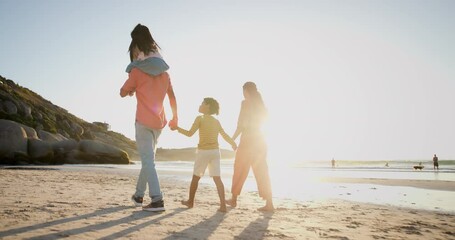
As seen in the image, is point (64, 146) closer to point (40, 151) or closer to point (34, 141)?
point (40, 151)

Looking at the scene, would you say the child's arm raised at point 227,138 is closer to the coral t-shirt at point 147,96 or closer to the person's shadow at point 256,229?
the coral t-shirt at point 147,96

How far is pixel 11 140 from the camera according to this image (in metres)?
31.8

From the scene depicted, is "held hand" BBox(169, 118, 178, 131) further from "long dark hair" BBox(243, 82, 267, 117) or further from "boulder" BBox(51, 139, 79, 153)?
"boulder" BBox(51, 139, 79, 153)

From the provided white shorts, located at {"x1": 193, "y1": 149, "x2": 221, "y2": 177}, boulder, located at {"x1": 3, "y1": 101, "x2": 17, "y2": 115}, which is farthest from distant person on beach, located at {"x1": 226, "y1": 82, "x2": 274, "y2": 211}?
boulder, located at {"x1": 3, "y1": 101, "x2": 17, "y2": 115}

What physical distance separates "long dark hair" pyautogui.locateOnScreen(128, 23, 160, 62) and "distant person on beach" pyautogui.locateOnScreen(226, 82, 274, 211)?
219cm

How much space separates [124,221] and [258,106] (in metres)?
3.56

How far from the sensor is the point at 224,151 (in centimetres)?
13838

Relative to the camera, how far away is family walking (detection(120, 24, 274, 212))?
4988mm

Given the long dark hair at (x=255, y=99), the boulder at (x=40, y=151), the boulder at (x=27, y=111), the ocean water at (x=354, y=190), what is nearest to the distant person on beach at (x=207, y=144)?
the long dark hair at (x=255, y=99)

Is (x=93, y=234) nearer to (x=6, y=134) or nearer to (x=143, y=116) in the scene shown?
(x=143, y=116)

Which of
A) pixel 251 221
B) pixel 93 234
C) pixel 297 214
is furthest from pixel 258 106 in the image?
pixel 93 234

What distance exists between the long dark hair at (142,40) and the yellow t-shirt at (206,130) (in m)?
1.38

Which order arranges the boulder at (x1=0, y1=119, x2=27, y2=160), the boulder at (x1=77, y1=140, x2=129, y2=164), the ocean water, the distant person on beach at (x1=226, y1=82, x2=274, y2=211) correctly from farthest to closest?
the boulder at (x1=77, y1=140, x2=129, y2=164), the boulder at (x1=0, y1=119, x2=27, y2=160), the ocean water, the distant person on beach at (x1=226, y1=82, x2=274, y2=211)

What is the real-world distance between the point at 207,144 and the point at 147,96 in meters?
1.33
